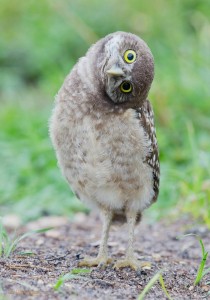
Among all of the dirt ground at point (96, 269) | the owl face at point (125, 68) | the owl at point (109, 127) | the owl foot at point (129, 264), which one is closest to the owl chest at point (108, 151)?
the owl at point (109, 127)

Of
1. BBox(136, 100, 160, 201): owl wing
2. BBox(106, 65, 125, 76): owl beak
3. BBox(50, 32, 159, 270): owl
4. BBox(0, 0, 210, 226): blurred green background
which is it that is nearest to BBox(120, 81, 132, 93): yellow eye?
BBox(50, 32, 159, 270): owl

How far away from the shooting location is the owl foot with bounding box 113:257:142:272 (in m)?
5.04

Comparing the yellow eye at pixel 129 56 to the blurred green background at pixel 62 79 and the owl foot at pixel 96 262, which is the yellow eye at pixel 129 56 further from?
the blurred green background at pixel 62 79

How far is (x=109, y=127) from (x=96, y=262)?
95 cm

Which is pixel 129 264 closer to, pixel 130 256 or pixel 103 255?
pixel 130 256

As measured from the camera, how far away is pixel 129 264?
507 cm

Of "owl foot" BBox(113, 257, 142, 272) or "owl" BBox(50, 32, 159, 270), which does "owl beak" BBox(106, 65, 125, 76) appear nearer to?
"owl" BBox(50, 32, 159, 270)

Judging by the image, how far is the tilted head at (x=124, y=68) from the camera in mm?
4781

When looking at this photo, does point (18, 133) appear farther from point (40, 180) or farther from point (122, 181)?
point (122, 181)

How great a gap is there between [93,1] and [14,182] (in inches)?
218

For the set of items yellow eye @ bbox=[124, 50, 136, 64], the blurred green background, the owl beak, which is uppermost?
the blurred green background

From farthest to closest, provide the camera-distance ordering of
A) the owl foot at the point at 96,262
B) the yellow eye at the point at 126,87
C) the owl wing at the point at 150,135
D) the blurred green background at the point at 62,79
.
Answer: the blurred green background at the point at 62,79
the owl wing at the point at 150,135
the owl foot at the point at 96,262
the yellow eye at the point at 126,87

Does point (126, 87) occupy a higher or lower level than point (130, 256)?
higher

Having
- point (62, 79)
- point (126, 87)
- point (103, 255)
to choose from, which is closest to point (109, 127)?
point (126, 87)
